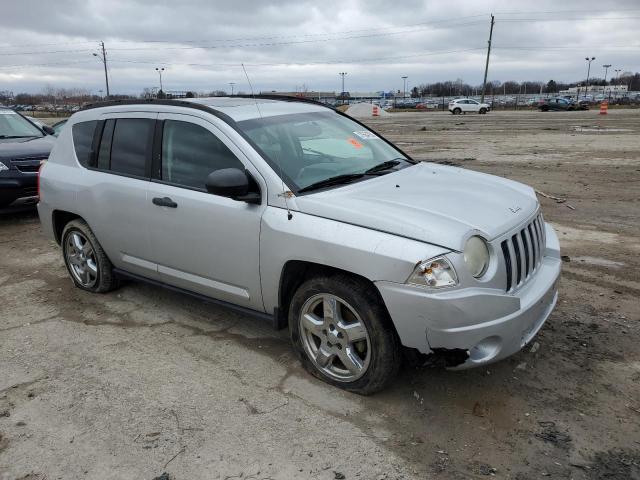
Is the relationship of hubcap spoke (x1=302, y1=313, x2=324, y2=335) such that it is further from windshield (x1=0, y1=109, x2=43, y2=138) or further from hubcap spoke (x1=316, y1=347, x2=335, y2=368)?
windshield (x1=0, y1=109, x2=43, y2=138)

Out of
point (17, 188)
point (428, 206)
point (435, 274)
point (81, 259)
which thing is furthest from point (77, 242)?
point (435, 274)

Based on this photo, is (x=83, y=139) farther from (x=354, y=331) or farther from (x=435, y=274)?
(x=435, y=274)

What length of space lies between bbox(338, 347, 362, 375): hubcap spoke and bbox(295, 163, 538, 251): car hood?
32.4 inches

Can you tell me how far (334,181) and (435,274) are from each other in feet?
3.74

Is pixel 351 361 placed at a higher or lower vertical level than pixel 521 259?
lower

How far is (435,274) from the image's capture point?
292 centimetres

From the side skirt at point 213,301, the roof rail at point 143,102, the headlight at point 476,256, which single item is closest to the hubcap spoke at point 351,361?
the side skirt at point 213,301

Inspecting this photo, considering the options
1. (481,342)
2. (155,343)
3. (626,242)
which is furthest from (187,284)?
(626,242)

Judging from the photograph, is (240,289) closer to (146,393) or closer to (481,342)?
(146,393)

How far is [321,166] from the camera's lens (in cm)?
392

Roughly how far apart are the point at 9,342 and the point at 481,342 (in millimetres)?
3639

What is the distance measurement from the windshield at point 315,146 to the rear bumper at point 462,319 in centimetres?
110

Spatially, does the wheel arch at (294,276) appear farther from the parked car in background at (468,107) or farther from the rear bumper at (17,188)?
the parked car in background at (468,107)

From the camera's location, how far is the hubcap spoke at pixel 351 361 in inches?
132
